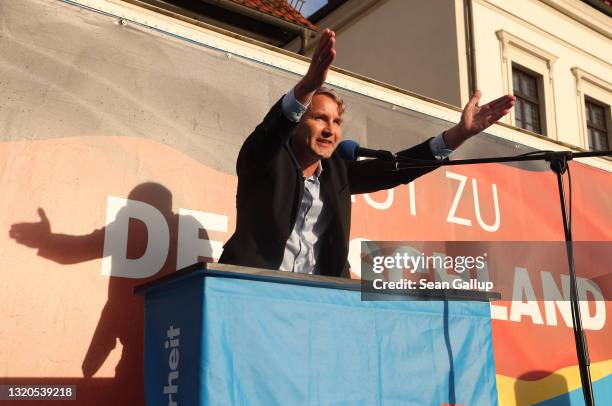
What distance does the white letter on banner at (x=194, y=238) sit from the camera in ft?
10.1

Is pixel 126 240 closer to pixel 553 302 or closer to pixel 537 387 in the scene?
pixel 537 387

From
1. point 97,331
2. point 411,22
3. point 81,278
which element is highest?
point 411,22

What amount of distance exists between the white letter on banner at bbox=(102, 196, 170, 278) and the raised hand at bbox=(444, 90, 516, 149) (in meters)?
1.30

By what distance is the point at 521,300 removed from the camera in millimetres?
4188

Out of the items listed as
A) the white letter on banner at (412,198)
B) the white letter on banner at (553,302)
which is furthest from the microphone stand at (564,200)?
the white letter on banner at (553,302)

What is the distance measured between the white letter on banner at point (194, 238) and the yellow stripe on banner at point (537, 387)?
1757 millimetres

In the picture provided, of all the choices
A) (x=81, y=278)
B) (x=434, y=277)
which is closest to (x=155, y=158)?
(x=81, y=278)

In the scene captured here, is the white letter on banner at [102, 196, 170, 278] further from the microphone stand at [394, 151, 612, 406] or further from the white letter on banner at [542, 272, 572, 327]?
the white letter on banner at [542, 272, 572, 327]

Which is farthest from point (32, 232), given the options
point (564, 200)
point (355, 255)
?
point (564, 200)

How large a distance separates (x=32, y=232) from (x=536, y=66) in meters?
11.0

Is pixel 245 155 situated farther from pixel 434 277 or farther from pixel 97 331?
pixel 434 277

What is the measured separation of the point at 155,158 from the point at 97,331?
0.81 meters

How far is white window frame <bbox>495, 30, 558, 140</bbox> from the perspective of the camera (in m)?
11.4

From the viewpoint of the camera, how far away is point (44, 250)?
2.66 metres
